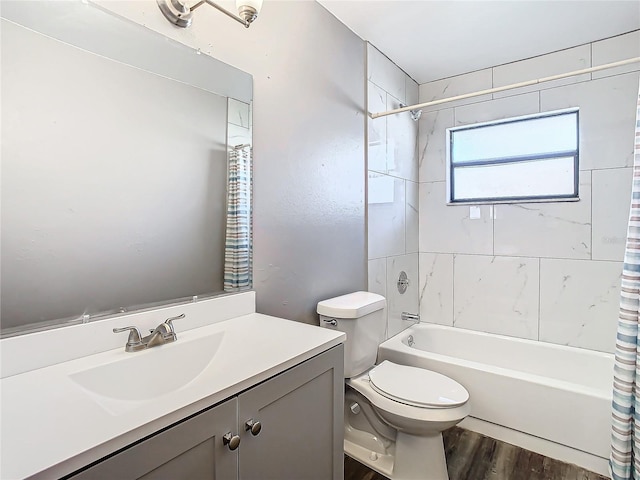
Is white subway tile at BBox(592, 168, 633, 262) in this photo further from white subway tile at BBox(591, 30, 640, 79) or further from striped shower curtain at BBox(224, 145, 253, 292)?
striped shower curtain at BBox(224, 145, 253, 292)

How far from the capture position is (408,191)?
2.73 metres

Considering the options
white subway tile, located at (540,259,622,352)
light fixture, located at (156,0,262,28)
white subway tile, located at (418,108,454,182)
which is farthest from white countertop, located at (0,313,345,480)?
white subway tile, located at (418,108,454,182)

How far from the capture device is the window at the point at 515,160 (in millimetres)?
2367

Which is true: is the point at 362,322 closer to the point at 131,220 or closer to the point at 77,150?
the point at 131,220

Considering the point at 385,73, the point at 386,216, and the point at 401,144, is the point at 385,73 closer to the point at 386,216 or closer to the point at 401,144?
the point at 401,144

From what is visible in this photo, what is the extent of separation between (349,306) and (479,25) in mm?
1842

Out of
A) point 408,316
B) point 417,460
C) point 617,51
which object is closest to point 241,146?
point 417,460

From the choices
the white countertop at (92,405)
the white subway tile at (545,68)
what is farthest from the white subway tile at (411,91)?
the white countertop at (92,405)

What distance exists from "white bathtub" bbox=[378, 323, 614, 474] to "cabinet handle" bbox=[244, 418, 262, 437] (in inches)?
62.4

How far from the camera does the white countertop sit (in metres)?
0.54

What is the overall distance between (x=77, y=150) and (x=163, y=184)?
261mm

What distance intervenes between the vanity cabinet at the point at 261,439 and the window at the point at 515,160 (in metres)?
2.11

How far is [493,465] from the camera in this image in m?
1.82

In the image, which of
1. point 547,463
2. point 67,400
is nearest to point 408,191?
point 547,463
